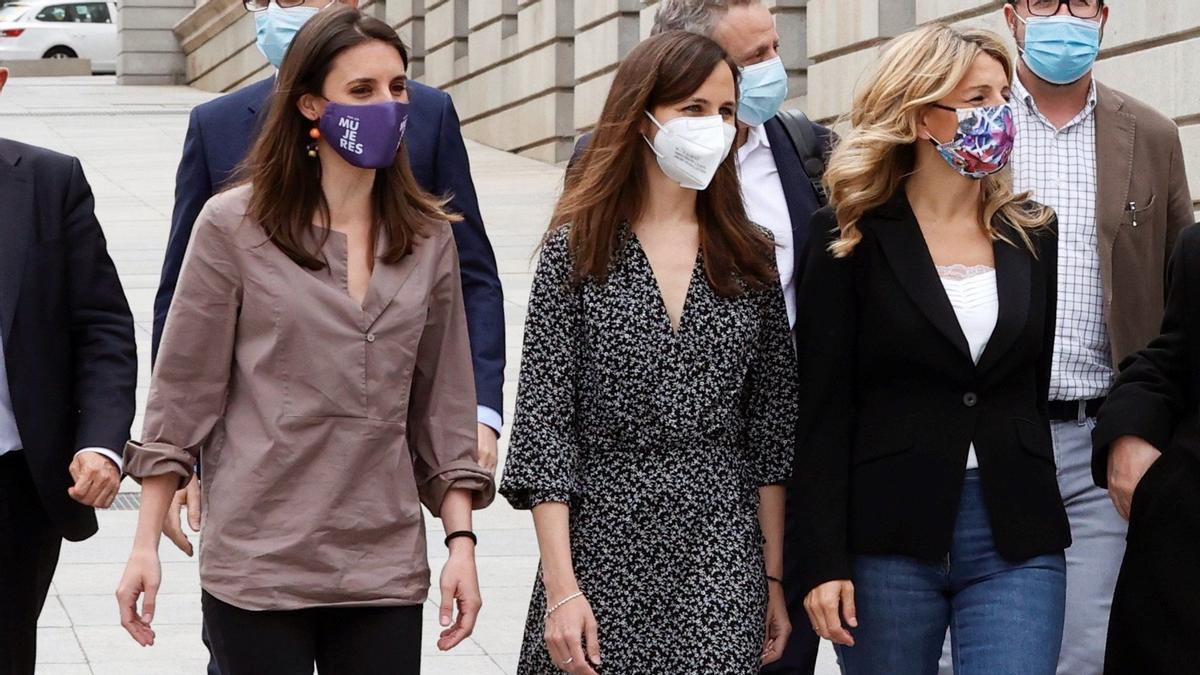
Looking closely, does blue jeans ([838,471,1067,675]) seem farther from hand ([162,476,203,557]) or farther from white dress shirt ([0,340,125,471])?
white dress shirt ([0,340,125,471])

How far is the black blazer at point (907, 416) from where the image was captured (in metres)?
4.24

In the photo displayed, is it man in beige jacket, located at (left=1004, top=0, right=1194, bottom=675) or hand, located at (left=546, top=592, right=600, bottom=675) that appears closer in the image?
hand, located at (left=546, top=592, right=600, bottom=675)

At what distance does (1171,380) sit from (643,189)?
46.4 inches

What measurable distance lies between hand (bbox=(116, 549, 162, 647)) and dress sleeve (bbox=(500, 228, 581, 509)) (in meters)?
0.69

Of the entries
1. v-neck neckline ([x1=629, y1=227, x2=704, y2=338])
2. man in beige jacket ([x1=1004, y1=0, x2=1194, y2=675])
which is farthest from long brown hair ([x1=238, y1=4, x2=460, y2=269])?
man in beige jacket ([x1=1004, y1=0, x2=1194, y2=675])

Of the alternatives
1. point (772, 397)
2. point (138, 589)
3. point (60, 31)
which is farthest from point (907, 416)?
point (60, 31)

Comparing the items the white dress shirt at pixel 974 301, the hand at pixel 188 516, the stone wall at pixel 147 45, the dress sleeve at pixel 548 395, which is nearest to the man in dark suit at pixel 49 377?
the hand at pixel 188 516

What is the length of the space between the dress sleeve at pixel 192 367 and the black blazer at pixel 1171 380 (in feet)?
6.06

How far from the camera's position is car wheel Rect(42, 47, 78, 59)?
43.2m

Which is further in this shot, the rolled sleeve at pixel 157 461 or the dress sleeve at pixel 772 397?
the dress sleeve at pixel 772 397

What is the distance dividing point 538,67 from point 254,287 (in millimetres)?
21214

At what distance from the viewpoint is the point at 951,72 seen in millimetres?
4414

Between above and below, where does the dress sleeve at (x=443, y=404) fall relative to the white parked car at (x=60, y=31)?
above

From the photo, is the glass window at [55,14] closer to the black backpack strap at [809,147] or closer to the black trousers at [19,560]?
the black backpack strap at [809,147]
